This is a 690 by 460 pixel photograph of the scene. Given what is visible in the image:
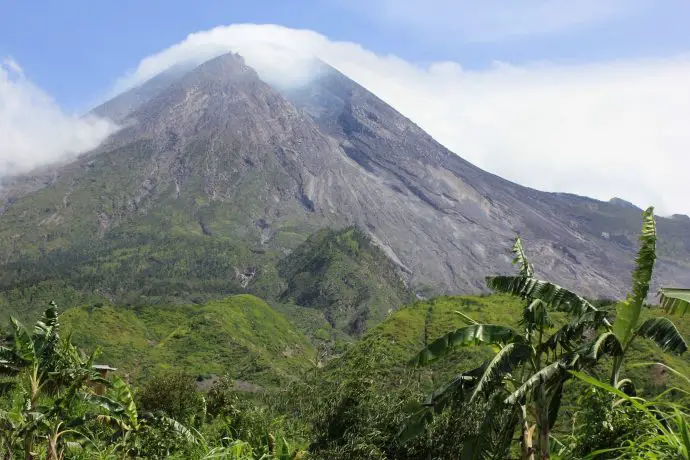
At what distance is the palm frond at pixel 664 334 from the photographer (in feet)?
38.2

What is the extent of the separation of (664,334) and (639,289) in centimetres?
133

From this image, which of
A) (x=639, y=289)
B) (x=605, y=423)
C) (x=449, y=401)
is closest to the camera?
(x=605, y=423)

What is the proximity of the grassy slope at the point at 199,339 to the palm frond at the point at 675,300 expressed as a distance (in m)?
108

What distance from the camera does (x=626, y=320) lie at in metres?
11.0

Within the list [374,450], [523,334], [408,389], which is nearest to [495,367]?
[523,334]

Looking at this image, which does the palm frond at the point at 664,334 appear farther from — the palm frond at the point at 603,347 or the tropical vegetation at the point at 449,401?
the palm frond at the point at 603,347

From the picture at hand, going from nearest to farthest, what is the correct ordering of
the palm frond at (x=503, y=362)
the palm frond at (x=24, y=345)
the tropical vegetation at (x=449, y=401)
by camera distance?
the tropical vegetation at (x=449, y=401) < the palm frond at (x=503, y=362) < the palm frond at (x=24, y=345)

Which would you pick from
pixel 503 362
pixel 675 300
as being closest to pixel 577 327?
pixel 503 362

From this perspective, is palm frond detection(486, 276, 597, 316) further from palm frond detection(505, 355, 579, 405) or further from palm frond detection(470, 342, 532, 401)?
palm frond detection(505, 355, 579, 405)

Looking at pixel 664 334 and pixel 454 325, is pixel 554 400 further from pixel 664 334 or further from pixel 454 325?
pixel 454 325

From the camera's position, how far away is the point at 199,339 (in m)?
152

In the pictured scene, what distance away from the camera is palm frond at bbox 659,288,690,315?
10641 mm

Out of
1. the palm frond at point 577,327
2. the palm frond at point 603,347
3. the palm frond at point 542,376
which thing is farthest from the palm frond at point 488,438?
the palm frond at point 603,347

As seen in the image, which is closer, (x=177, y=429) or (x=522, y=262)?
(x=522, y=262)
